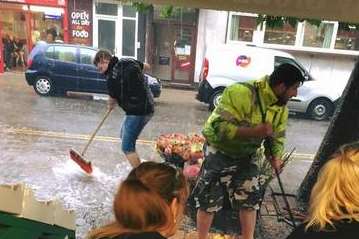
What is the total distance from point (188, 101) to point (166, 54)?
11.7 feet

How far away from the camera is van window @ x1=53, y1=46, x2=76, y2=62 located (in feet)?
40.4

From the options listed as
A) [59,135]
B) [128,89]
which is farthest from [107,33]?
[128,89]

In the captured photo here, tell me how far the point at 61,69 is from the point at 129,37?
5.04 m

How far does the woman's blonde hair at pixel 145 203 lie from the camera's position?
1.72 meters

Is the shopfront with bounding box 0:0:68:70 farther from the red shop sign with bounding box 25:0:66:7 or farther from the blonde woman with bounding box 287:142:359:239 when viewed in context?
the blonde woman with bounding box 287:142:359:239

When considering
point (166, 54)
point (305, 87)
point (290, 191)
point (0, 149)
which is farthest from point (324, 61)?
point (0, 149)

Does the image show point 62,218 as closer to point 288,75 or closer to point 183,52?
point 288,75

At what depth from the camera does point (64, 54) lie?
12367 millimetres

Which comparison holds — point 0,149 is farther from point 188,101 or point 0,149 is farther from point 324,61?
point 324,61

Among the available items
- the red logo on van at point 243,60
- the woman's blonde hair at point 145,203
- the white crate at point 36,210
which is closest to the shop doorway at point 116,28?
the red logo on van at point 243,60

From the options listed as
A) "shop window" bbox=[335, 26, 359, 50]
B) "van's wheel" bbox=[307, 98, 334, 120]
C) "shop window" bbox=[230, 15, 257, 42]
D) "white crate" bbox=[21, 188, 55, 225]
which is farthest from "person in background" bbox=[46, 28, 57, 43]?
"white crate" bbox=[21, 188, 55, 225]

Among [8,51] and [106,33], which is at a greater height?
[106,33]

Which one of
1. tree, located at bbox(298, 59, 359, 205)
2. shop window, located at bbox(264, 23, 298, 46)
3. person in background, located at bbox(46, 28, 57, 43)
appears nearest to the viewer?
tree, located at bbox(298, 59, 359, 205)

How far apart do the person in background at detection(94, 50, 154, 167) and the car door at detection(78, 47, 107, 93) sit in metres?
6.89
